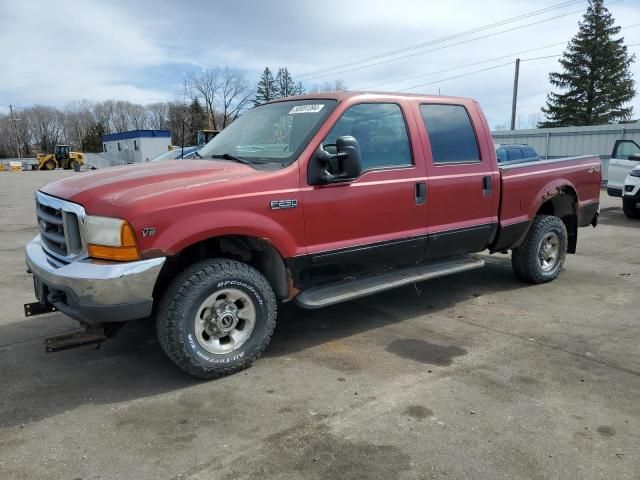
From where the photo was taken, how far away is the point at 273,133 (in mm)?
4473

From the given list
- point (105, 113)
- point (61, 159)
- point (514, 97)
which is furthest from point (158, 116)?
point (514, 97)

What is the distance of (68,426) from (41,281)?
1.11m

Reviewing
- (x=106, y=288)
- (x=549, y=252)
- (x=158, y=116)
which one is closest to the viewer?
(x=106, y=288)

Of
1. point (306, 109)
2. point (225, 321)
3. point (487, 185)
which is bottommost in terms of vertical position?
point (225, 321)

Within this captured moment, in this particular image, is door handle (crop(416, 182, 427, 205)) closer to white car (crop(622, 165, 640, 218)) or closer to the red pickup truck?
the red pickup truck

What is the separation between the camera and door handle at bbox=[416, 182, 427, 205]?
4668mm

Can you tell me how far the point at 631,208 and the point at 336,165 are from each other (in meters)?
10.8

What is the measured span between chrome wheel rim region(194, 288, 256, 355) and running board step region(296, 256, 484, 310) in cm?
46

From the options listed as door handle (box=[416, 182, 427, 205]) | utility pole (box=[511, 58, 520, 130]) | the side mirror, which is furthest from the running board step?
utility pole (box=[511, 58, 520, 130])

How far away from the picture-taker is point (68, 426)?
10.3ft

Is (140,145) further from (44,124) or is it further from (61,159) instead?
(44,124)

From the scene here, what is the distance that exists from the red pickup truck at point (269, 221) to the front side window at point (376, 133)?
0.04 ft

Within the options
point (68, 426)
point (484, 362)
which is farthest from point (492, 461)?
point (68, 426)

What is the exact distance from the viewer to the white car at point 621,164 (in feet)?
43.5
